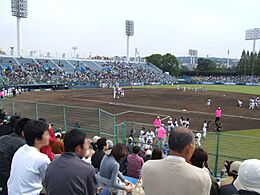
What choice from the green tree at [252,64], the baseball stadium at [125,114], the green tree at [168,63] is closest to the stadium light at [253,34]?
the baseball stadium at [125,114]

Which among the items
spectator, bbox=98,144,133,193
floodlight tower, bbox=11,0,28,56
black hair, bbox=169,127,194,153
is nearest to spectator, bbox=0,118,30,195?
spectator, bbox=98,144,133,193

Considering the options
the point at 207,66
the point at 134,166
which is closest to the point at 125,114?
the point at 134,166

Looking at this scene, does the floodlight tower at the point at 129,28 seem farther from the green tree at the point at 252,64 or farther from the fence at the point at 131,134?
the fence at the point at 131,134

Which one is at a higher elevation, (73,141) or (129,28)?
(129,28)

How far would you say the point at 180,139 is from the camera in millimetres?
2764

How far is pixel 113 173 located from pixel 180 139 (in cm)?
249

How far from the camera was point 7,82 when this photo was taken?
47.6 meters

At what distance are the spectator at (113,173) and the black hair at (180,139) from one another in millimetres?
2352

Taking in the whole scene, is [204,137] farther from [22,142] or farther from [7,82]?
[7,82]

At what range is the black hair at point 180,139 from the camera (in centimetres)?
276

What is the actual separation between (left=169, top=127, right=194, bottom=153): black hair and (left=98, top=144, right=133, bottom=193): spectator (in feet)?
7.72

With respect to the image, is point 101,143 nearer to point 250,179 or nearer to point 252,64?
point 250,179

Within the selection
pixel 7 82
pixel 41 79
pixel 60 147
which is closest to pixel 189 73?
pixel 41 79

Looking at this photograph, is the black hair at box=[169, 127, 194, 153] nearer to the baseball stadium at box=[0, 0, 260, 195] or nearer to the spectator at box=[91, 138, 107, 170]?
the baseball stadium at box=[0, 0, 260, 195]
